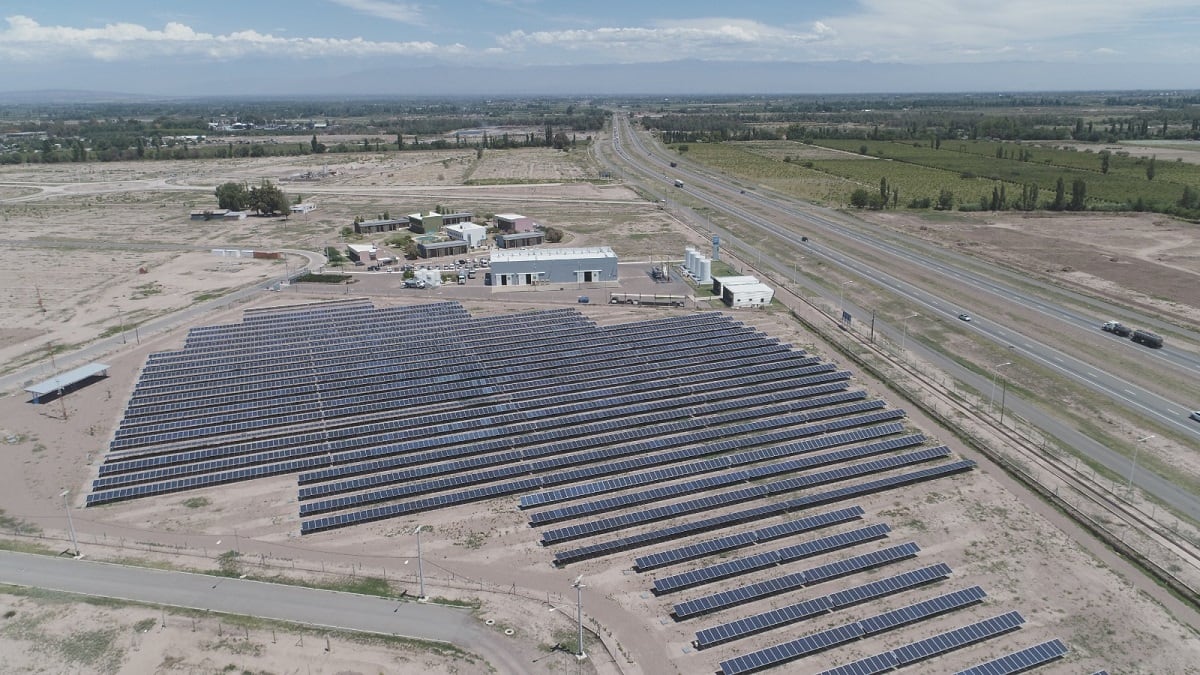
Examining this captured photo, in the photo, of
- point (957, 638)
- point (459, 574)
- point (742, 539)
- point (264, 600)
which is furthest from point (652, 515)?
point (264, 600)

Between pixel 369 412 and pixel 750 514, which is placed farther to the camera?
pixel 369 412

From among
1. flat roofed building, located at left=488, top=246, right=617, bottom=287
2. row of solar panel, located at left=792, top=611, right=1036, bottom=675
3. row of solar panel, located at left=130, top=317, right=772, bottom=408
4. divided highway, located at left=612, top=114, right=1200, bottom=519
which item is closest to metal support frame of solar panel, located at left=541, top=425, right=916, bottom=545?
row of solar panel, located at left=792, top=611, right=1036, bottom=675

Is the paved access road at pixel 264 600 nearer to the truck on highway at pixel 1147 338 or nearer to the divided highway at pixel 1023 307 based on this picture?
the divided highway at pixel 1023 307

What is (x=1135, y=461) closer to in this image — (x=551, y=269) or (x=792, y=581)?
(x=792, y=581)

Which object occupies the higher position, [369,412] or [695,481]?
[369,412]

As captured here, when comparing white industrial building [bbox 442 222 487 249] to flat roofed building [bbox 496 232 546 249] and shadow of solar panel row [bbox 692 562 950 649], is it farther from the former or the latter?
shadow of solar panel row [bbox 692 562 950 649]

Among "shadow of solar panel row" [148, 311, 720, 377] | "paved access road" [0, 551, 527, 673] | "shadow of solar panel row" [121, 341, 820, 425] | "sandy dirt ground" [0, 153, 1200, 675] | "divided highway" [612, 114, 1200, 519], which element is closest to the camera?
"sandy dirt ground" [0, 153, 1200, 675]

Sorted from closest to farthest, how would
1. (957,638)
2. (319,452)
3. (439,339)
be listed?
(957,638) → (319,452) → (439,339)

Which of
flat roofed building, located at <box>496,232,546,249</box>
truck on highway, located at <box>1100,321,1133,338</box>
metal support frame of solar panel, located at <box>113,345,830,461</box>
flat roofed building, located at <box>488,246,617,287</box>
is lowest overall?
metal support frame of solar panel, located at <box>113,345,830,461</box>
